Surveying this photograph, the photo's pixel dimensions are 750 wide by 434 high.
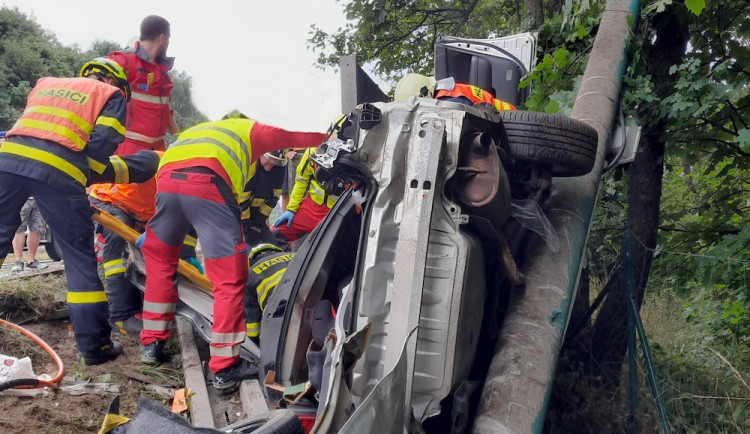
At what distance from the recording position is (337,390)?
5.33 feet

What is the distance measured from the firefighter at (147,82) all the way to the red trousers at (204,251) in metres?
1.90

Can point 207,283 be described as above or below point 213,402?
above

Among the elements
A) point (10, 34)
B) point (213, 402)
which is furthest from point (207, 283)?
point (10, 34)

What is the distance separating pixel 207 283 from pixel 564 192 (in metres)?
2.53

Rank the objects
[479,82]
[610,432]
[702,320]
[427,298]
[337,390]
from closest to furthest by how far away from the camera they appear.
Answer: [337,390] → [427,298] → [610,432] → [702,320] → [479,82]

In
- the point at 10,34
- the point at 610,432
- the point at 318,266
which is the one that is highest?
the point at 10,34

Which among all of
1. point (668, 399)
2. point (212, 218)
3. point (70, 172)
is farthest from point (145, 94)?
point (668, 399)

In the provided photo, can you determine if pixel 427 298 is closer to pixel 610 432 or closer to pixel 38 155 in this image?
pixel 610 432

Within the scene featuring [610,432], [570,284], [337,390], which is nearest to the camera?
[337,390]

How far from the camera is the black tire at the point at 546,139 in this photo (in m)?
2.27

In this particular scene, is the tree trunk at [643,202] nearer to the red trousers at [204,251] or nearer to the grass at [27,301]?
the red trousers at [204,251]

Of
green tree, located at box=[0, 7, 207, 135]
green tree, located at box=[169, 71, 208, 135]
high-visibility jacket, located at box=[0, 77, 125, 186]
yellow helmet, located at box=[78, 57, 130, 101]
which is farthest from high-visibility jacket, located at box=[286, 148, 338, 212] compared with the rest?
green tree, located at box=[169, 71, 208, 135]

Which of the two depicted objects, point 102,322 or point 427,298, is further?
point 102,322

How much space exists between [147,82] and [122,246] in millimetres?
1610
